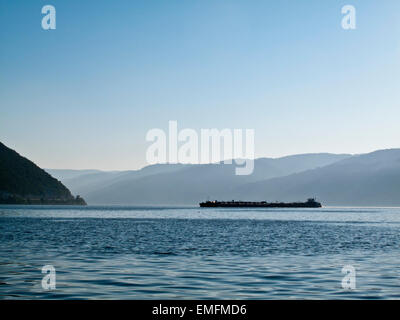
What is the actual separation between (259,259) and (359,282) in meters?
14.6

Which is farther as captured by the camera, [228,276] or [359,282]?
[228,276]

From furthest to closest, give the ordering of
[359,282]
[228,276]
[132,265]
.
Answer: [132,265] < [228,276] < [359,282]

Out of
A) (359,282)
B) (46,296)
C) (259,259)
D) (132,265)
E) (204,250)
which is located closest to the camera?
(46,296)

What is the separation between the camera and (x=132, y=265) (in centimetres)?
4094

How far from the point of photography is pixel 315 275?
3603 cm
